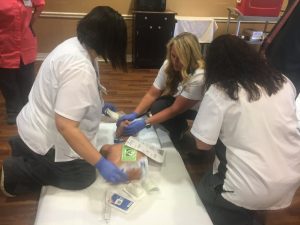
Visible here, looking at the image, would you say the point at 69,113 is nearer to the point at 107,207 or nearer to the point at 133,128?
the point at 107,207

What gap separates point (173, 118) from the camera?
1.85 m

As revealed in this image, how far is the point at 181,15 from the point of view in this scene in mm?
3689

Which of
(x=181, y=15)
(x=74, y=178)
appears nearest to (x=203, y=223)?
(x=74, y=178)

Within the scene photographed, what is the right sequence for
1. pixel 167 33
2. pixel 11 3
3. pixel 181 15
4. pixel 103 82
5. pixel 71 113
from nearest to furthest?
pixel 71 113, pixel 11 3, pixel 103 82, pixel 167 33, pixel 181 15

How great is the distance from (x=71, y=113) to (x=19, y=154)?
20.0 inches

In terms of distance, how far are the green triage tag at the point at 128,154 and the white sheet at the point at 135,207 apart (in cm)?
12

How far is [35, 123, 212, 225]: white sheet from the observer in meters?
1.10

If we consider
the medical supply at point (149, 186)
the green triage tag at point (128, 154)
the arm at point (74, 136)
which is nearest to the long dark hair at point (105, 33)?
the arm at point (74, 136)

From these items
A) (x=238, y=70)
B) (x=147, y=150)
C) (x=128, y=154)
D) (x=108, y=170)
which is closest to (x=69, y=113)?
(x=108, y=170)

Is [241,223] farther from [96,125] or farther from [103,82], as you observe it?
[103,82]

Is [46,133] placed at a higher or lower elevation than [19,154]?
higher

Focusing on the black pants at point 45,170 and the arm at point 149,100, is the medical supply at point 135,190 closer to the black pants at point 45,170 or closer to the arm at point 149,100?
the black pants at point 45,170

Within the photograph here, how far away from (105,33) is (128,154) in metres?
0.52

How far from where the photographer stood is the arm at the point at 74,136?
1058mm
